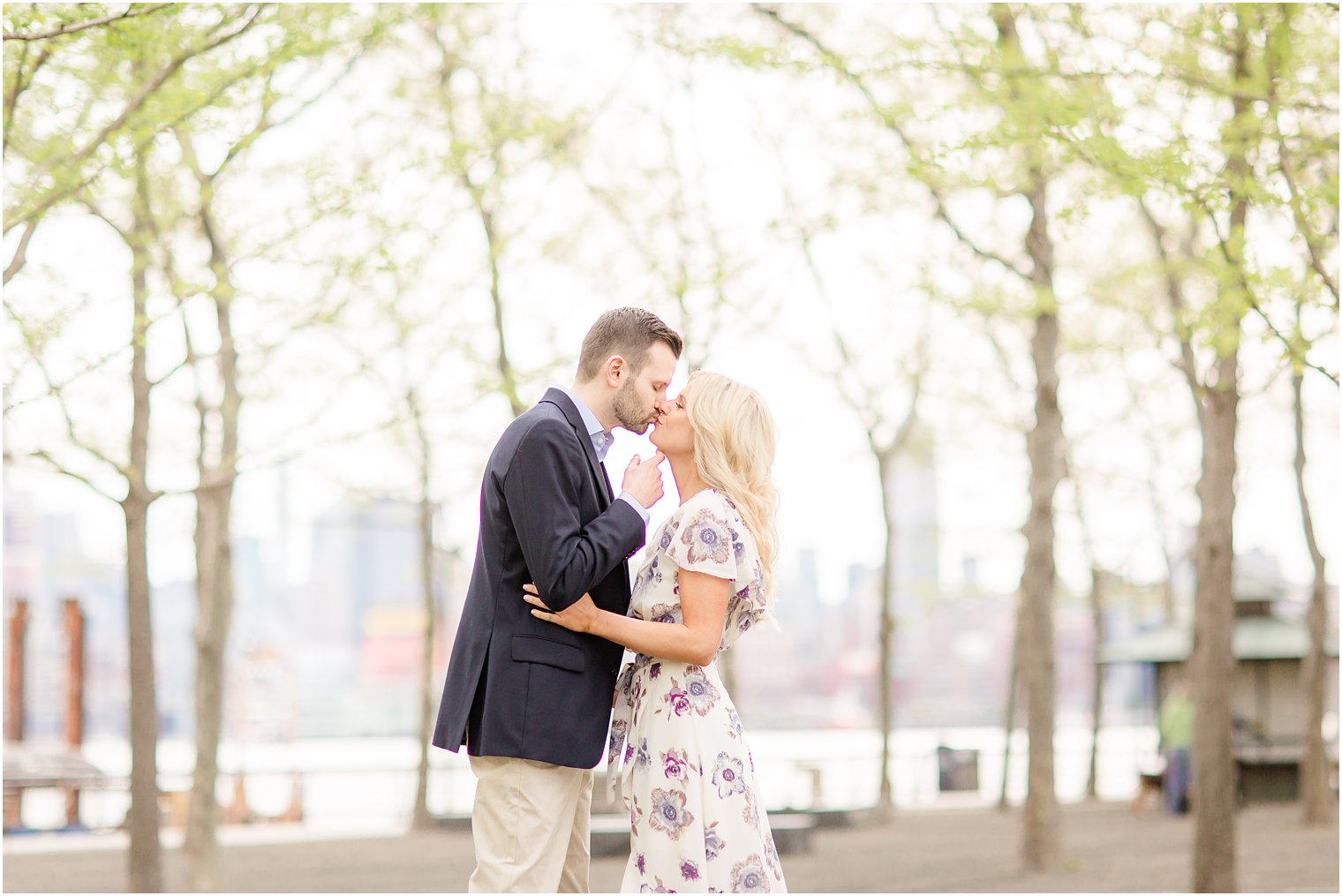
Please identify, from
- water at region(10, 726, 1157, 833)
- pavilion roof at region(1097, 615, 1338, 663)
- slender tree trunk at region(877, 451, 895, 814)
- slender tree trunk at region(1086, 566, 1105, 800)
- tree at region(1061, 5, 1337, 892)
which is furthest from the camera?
slender tree trunk at region(1086, 566, 1105, 800)

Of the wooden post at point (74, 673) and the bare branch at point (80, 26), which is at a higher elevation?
the bare branch at point (80, 26)

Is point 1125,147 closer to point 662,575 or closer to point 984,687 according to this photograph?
point 662,575

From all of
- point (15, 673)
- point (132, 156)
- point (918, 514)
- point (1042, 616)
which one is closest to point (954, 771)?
point (918, 514)

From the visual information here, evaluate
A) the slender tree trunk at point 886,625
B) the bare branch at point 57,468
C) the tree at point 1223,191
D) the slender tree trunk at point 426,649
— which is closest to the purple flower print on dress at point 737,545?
the tree at point 1223,191

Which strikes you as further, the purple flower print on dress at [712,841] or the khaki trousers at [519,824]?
the purple flower print on dress at [712,841]

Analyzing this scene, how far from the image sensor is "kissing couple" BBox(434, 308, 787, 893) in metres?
3.75

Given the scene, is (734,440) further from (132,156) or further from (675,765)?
(132,156)

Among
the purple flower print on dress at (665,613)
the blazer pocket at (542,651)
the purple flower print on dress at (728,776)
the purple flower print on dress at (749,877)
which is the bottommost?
the purple flower print on dress at (749,877)

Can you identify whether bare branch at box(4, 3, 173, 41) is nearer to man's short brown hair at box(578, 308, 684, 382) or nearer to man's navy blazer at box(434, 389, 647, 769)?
man's short brown hair at box(578, 308, 684, 382)

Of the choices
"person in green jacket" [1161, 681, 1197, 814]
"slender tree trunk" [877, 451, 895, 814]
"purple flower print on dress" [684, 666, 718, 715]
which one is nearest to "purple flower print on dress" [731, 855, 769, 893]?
"purple flower print on dress" [684, 666, 718, 715]

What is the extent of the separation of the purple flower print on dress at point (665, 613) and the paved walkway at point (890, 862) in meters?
7.37

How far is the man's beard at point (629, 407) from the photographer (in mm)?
4000

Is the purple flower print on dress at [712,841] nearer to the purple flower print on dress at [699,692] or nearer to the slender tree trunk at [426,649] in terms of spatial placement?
the purple flower print on dress at [699,692]

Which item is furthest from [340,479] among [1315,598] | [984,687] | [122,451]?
[984,687]
